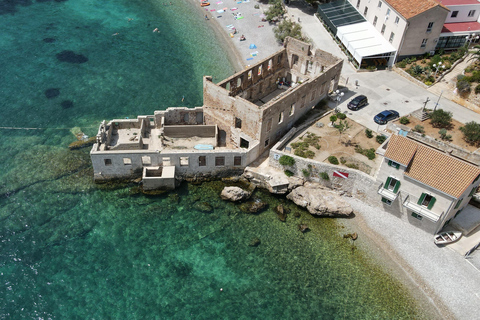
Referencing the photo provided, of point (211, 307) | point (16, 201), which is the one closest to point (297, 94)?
point (211, 307)

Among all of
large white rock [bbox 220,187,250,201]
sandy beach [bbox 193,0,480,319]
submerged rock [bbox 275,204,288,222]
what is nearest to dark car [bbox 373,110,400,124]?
sandy beach [bbox 193,0,480,319]

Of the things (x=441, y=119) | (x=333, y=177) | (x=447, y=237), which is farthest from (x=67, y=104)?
(x=447, y=237)

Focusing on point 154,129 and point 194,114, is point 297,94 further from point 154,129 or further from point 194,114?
point 154,129

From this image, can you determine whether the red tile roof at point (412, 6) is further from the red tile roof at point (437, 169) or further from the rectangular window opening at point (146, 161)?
the rectangular window opening at point (146, 161)

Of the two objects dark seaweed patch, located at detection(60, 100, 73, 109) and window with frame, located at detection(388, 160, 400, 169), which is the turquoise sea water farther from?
window with frame, located at detection(388, 160, 400, 169)

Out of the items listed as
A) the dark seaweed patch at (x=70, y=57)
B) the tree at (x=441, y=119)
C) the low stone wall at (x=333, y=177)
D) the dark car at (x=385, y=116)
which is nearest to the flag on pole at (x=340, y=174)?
the low stone wall at (x=333, y=177)

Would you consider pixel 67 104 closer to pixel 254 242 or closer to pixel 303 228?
pixel 254 242
